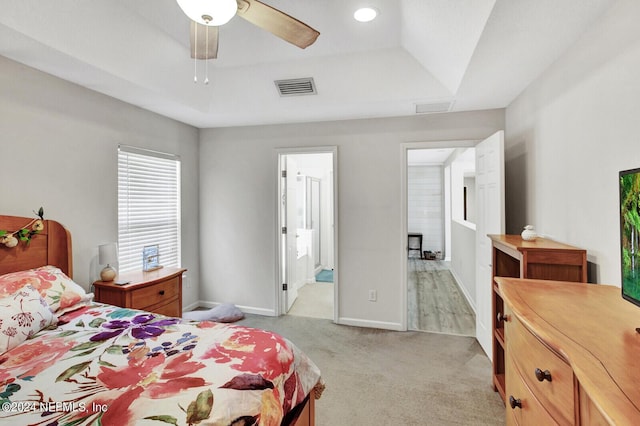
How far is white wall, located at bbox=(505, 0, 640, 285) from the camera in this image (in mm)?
1444

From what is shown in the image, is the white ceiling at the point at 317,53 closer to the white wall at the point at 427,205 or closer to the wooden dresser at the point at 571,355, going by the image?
the wooden dresser at the point at 571,355

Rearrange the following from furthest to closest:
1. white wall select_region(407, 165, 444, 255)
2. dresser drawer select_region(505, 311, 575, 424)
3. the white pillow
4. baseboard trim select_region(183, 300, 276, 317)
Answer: white wall select_region(407, 165, 444, 255) → baseboard trim select_region(183, 300, 276, 317) → the white pillow → dresser drawer select_region(505, 311, 575, 424)

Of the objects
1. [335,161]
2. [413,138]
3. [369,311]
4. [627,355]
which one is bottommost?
[369,311]

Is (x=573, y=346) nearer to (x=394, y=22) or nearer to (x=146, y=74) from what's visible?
(x=394, y=22)

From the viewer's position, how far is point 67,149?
247 cm

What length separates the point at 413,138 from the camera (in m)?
3.43

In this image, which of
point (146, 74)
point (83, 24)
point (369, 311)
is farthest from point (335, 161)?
point (83, 24)

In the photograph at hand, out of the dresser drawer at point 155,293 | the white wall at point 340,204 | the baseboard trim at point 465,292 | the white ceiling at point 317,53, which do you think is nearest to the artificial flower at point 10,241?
the dresser drawer at point 155,293

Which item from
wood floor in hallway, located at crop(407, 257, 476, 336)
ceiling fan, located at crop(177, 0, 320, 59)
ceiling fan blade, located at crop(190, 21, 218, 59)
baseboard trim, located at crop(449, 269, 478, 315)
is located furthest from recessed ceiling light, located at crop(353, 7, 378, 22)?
baseboard trim, located at crop(449, 269, 478, 315)

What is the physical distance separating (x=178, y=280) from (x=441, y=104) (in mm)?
3194

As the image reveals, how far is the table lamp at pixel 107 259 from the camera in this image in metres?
2.56

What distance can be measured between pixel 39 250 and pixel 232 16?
7.13 feet

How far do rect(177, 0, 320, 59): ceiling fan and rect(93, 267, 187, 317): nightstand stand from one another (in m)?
1.91

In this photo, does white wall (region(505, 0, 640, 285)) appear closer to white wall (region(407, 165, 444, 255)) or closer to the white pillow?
the white pillow
